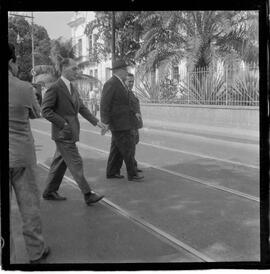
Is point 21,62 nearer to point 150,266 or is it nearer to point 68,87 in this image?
point 68,87

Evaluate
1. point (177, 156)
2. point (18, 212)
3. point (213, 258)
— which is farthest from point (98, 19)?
point (213, 258)

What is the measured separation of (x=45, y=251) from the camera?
491 cm

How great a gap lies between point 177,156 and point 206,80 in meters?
0.80

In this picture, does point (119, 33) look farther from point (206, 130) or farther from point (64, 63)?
point (206, 130)

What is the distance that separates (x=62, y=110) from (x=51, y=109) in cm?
18

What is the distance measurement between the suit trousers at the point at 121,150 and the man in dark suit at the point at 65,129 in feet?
0.65

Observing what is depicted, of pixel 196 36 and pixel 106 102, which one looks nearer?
pixel 196 36

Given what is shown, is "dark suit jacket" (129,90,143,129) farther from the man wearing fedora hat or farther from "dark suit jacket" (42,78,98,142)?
"dark suit jacket" (42,78,98,142)

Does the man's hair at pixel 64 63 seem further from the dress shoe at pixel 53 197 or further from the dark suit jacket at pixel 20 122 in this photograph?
the dress shoe at pixel 53 197

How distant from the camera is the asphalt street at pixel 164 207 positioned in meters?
4.98

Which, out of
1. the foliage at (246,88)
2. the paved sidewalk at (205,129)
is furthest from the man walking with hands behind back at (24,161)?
the foliage at (246,88)

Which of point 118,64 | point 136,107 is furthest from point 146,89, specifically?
point 118,64

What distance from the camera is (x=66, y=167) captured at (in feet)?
18.6

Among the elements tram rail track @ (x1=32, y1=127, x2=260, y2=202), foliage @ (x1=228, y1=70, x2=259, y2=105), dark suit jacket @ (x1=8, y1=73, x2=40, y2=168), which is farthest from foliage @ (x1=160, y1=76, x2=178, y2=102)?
dark suit jacket @ (x1=8, y1=73, x2=40, y2=168)
